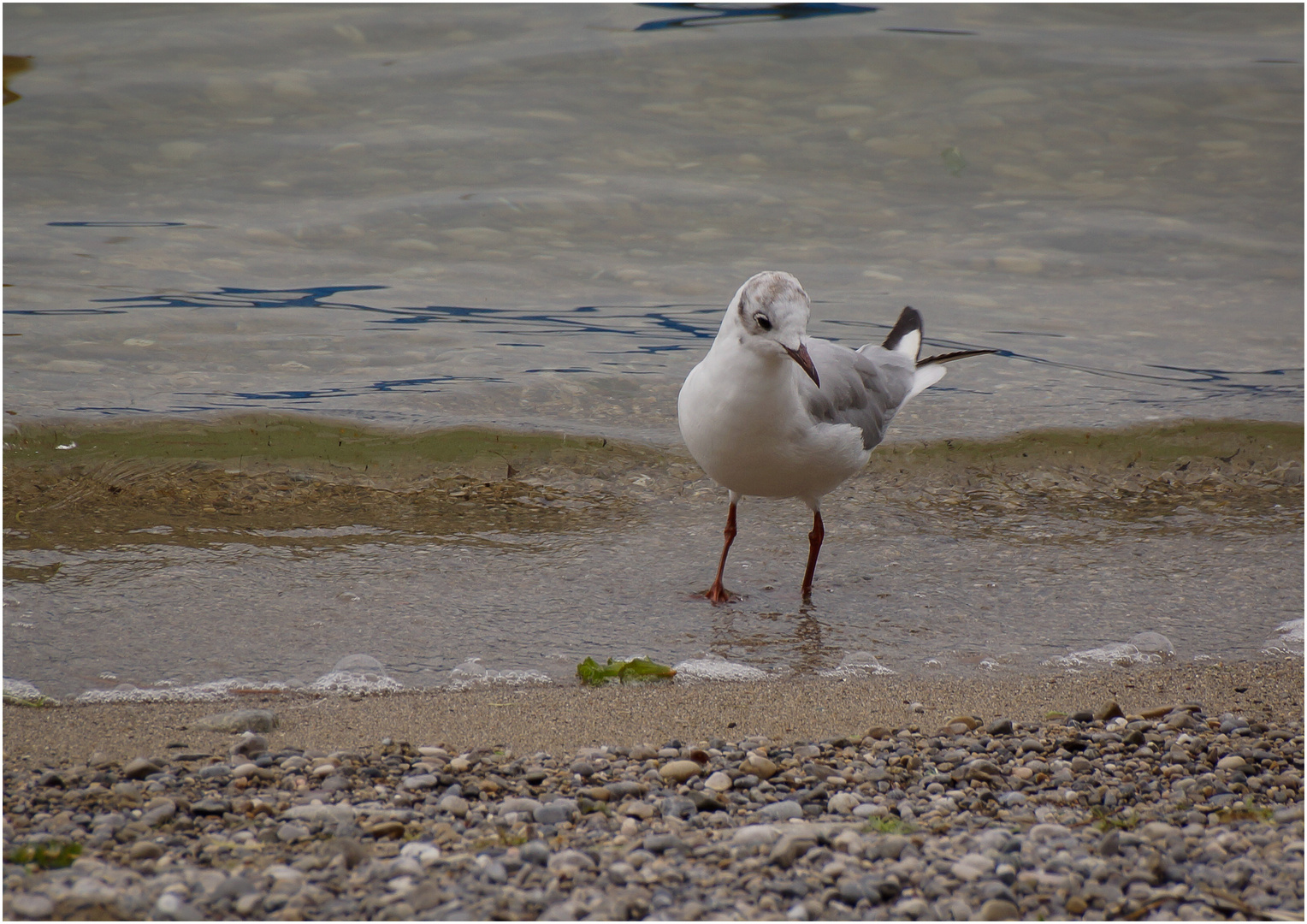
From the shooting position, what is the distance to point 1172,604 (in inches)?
183

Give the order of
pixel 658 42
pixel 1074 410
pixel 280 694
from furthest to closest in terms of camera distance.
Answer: pixel 658 42
pixel 1074 410
pixel 280 694

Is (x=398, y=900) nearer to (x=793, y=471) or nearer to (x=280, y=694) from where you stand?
(x=280, y=694)

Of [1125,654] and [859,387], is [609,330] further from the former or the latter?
[1125,654]

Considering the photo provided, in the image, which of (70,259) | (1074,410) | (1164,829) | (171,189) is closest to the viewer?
(1164,829)

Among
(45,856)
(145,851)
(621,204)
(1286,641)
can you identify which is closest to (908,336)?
(1286,641)

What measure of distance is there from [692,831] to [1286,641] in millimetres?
2802

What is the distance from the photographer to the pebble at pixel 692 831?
2271mm

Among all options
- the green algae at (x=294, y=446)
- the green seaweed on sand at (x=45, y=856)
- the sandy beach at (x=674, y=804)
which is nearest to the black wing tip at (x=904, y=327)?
the green algae at (x=294, y=446)

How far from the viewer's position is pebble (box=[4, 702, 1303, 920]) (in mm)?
2271

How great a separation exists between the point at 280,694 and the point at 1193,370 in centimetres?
621

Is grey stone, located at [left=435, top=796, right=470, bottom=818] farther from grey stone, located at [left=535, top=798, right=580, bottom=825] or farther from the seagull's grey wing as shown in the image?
the seagull's grey wing

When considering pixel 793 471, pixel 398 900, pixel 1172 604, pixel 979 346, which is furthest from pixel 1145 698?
pixel 979 346

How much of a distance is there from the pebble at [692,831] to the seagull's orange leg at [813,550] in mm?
1542

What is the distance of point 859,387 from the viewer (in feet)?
16.6
